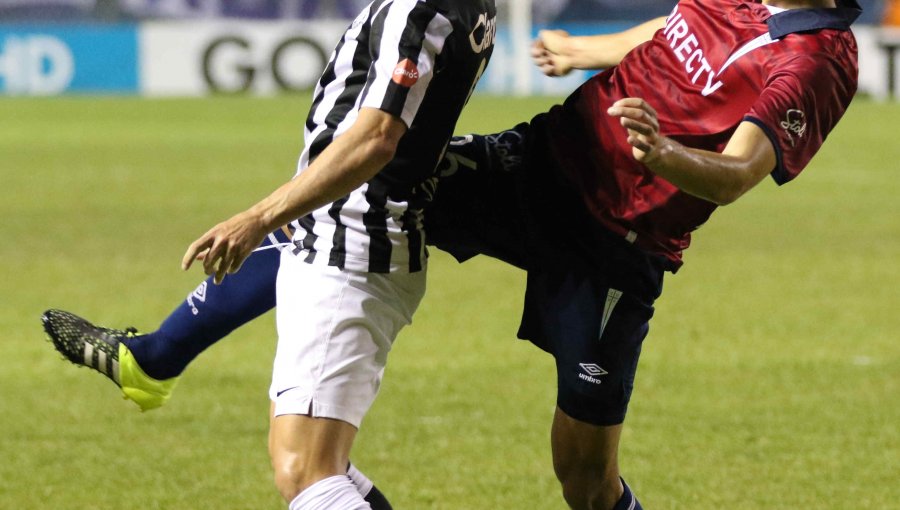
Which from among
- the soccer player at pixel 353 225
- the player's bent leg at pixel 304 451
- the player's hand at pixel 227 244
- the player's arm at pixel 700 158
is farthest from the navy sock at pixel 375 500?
the player's arm at pixel 700 158

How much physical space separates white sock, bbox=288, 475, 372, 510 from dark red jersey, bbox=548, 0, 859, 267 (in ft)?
4.13

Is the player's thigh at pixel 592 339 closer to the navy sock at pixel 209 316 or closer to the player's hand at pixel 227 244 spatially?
the navy sock at pixel 209 316

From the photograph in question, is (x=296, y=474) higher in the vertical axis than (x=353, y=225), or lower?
lower

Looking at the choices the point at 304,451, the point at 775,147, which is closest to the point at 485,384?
the point at 304,451

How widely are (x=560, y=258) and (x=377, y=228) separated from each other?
2.51 ft

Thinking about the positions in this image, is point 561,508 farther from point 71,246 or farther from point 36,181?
point 36,181

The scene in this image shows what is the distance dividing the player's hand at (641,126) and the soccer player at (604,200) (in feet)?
2.36

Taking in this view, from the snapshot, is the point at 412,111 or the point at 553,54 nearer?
the point at 412,111

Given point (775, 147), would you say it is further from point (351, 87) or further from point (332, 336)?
point (332, 336)

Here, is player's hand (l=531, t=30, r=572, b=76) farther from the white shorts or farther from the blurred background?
the blurred background

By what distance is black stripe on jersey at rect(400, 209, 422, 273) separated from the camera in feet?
14.1

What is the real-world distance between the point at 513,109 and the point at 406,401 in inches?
641

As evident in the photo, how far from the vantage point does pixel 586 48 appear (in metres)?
5.07

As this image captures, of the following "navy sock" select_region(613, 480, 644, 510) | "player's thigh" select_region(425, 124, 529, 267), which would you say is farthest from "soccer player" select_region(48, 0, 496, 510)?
"navy sock" select_region(613, 480, 644, 510)
